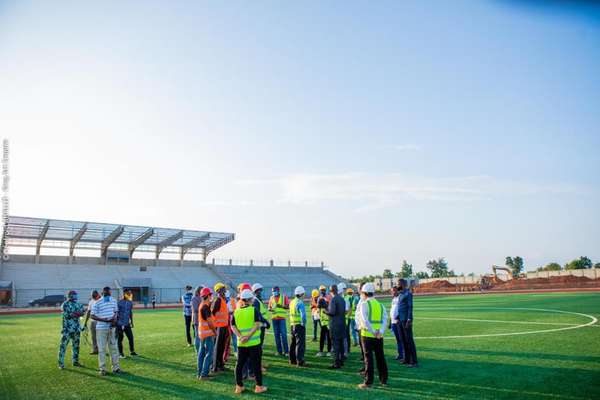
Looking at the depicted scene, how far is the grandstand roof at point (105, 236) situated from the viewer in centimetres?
4794

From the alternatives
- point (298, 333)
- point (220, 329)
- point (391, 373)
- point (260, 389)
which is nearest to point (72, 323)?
point (220, 329)

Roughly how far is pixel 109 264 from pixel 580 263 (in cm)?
9544

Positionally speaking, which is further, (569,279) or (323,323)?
(569,279)

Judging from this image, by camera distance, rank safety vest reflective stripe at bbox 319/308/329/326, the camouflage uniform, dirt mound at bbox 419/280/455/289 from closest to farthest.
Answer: the camouflage uniform
safety vest reflective stripe at bbox 319/308/329/326
dirt mound at bbox 419/280/455/289

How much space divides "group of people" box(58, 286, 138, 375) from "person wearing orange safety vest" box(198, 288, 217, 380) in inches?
104

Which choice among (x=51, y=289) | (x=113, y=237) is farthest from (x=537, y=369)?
(x=113, y=237)

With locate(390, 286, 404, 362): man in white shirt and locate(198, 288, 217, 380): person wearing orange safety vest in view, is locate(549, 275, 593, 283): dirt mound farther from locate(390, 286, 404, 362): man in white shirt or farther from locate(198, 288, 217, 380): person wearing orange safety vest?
locate(198, 288, 217, 380): person wearing orange safety vest

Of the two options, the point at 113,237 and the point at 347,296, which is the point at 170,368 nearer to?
the point at 347,296

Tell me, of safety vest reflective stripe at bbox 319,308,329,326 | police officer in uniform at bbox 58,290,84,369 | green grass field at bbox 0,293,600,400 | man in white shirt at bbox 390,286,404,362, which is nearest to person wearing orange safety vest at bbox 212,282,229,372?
green grass field at bbox 0,293,600,400

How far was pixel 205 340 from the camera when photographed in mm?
9977

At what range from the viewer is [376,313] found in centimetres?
894

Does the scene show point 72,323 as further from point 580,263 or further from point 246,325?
point 580,263

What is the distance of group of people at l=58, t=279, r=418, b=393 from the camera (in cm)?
881

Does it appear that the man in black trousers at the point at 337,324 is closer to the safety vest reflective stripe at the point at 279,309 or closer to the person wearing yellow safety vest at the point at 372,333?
the safety vest reflective stripe at the point at 279,309
